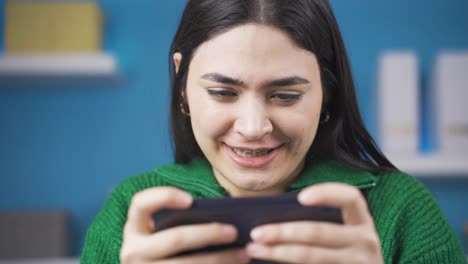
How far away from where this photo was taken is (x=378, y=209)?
115 cm

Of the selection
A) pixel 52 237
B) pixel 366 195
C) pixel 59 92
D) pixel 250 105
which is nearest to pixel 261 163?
pixel 250 105

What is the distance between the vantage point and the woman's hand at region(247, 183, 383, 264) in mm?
723

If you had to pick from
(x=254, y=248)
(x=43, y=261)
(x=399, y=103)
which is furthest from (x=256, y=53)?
(x=43, y=261)

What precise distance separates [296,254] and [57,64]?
1.63m

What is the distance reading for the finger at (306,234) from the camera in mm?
723

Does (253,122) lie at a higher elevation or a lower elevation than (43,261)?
higher

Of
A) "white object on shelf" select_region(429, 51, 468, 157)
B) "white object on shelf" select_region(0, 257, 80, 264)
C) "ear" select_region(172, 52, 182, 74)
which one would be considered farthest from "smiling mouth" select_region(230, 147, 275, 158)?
"white object on shelf" select_region(429, 51, 468, 157)

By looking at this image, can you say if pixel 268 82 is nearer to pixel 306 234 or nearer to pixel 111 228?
pixel 306 234

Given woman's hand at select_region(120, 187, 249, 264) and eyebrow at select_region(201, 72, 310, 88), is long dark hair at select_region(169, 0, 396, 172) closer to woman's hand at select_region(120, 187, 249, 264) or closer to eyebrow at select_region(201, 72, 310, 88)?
eyebrow at select_region(201, 72, 310, 88)

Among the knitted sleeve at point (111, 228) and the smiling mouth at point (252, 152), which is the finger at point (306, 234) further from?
the knitted sleeve at point (111, 228)

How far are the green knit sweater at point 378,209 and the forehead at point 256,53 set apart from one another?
26 cm

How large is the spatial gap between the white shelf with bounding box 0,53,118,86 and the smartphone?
1475mm

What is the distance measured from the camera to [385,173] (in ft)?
4.01

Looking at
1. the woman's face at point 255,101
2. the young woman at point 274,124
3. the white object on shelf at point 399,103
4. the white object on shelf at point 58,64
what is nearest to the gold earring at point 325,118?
the young woman at point 274,124
